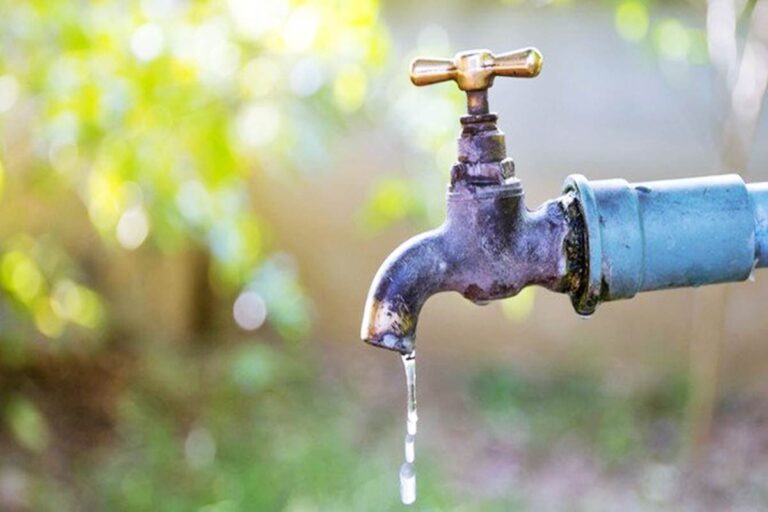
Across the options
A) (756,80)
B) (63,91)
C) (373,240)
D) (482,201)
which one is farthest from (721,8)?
(482,201)

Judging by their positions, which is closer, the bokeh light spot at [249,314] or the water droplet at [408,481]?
the water droplet at [408,481]

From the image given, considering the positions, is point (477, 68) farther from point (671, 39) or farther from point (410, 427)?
point (671, 39)

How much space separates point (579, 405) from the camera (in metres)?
3.56

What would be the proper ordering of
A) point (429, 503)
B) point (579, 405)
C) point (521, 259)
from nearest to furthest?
point (521, 259)
point (429, 503)
point (579, 405)

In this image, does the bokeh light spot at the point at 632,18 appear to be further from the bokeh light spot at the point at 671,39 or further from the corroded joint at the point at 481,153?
the corroded joint at the point at 481,153

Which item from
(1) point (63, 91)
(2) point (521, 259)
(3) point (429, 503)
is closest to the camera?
(2) point (521, 259)

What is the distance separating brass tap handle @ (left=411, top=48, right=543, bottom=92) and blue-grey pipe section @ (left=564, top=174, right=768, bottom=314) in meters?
0.13

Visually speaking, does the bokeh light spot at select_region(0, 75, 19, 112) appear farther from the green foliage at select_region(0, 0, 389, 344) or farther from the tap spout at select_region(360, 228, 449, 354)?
the tap spout at select_region(360, 228, 449, 354)

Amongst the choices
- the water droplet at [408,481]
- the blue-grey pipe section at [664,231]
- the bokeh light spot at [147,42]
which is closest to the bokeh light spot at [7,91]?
the bokeh light spot at [147,42]

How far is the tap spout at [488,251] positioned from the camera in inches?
44.6

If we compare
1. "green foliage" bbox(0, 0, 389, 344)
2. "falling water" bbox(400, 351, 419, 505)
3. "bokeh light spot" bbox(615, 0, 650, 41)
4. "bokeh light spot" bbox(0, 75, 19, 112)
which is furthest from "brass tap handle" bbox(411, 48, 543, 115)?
"bokeh light spot" bbox(615, 0, 650, 41)

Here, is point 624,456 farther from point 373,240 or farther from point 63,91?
point 63,91

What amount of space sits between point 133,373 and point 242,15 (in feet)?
6.33

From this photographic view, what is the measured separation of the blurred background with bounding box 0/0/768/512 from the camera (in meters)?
2.38
